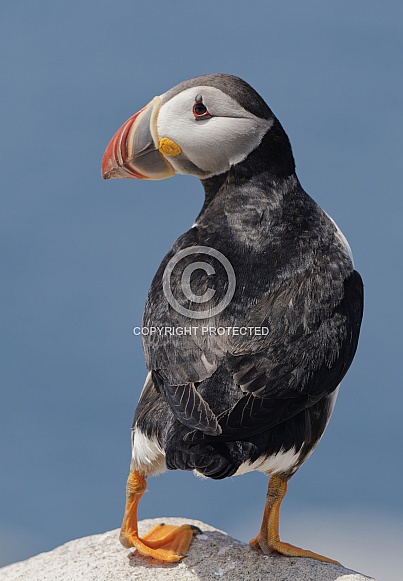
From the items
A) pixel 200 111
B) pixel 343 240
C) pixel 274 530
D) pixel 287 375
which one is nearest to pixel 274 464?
pixel 287 375

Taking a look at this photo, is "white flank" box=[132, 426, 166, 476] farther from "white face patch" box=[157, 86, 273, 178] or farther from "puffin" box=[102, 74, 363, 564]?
"white face patch" box=[157, 86, 273, 178]

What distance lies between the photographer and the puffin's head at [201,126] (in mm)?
7551

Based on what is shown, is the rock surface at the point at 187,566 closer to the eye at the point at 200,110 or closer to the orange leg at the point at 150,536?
the orange leg at the point at 150,536

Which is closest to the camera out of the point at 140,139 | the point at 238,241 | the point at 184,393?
the point at 184,393

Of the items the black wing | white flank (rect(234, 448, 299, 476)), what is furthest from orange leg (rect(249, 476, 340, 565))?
the black wing

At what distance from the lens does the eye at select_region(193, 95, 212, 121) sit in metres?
7.59

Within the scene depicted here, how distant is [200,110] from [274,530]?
303 centimetres

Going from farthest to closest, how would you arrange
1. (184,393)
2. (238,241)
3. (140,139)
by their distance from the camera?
1. (140,139)
2. (238,241)
3. (184,393)

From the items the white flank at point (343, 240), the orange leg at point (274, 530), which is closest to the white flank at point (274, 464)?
the orange leg at point (274, 530)

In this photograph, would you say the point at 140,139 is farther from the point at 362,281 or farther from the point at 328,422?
the point at 328,422

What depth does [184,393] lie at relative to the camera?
6559mm

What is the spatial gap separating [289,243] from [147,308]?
1.06 m

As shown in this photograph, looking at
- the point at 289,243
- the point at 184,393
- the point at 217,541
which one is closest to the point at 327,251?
the point at 289,243

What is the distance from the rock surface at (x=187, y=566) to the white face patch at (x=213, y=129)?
2792 millimetres
